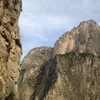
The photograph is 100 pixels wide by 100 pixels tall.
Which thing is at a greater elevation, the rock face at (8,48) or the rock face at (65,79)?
the rock face at (65,79)

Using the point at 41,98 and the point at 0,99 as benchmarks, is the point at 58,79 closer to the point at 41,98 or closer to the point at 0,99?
the point at 41,98

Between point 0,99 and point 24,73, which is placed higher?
point 24,73

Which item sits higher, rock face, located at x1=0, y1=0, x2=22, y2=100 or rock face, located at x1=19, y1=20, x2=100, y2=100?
Answer: rock face, located at x1=19, y1=20, x2=100, y2=100

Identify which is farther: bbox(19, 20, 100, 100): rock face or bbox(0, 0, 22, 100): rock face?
bbox(19, 20, 100, 100): rock face

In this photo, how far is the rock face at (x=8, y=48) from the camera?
145ft

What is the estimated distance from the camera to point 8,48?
47000 millimetres

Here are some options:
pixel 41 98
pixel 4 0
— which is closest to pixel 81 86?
pixel 41 98

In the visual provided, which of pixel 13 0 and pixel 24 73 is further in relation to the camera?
pixel 24 73

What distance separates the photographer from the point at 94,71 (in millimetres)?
185625

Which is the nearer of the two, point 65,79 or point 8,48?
point 8,48

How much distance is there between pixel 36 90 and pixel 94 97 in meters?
35.4

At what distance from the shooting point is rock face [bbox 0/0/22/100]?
145ft

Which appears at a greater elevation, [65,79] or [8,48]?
[65,79]

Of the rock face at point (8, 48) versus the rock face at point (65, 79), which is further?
the rock face at point (65, 79)
